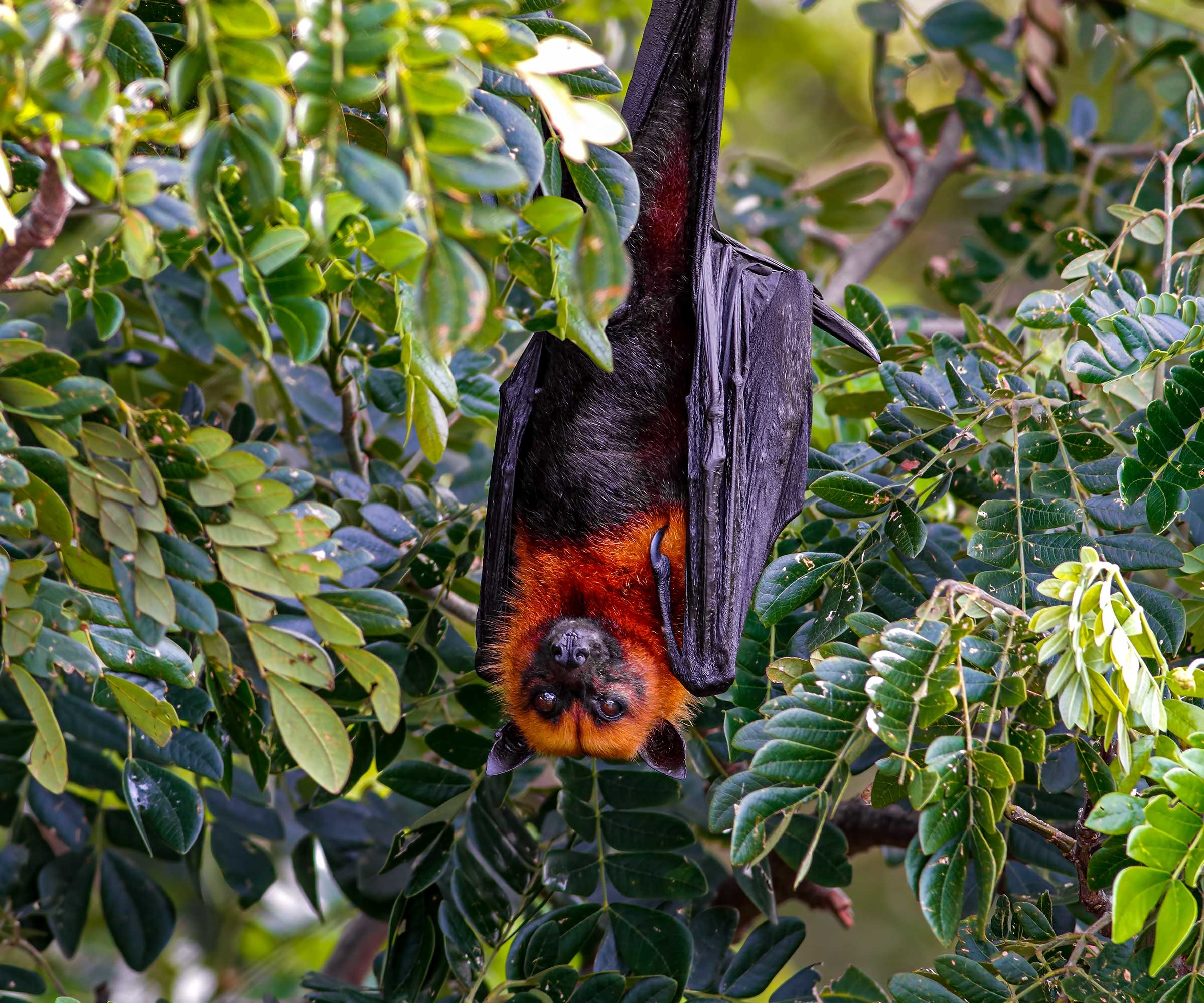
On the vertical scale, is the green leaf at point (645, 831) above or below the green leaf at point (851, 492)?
below

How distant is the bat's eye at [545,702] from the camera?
319 centimetres

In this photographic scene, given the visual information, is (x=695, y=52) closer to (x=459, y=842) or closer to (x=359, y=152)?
(x=359, y=152)

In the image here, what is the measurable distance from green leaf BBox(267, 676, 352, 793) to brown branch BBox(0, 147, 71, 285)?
2.97 ft

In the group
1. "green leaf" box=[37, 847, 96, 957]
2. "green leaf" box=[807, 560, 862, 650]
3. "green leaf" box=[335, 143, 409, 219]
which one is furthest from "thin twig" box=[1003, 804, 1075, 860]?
"green leaf" box=[37, 847, 96, 957]

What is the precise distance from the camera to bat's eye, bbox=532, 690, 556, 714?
10.5 feet

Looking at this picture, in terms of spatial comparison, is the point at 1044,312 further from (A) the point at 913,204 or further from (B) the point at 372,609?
(A) the point at 913,204

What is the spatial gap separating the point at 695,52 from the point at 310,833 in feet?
8.83

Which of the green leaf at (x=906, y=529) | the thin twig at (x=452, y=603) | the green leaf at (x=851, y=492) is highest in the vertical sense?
the green leaf at (x=851, y=492)

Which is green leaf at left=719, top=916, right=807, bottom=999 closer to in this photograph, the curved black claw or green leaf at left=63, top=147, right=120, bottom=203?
the curved black claw

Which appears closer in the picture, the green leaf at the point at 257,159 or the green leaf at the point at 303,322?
the green leaf at the point at 257,159

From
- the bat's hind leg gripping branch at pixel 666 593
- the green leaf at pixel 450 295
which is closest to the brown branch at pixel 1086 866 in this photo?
the bat's hind leg gripping branch at pixel 666 593

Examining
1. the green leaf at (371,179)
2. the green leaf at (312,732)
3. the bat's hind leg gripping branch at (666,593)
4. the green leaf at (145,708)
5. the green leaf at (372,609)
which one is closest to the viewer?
the green leaf at (371,179)

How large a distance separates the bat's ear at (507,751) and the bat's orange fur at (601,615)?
1.4 inches

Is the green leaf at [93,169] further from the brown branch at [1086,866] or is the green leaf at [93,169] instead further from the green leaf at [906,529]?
the brown branch at [1086,866]
